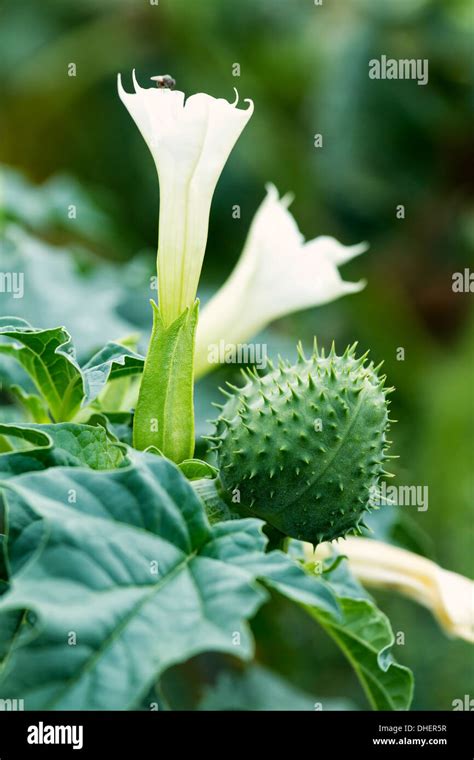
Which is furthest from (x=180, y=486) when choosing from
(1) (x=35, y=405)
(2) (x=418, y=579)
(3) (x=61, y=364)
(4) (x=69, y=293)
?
(4) (x=69, y=293)

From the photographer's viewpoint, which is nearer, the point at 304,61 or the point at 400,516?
the point at 400,516

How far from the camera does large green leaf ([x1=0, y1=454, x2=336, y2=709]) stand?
0.50 metres

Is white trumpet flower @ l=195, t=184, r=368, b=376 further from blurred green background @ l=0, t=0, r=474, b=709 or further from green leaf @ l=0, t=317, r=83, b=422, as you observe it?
blurred green background @ l=0, t=0, r=474, b=709

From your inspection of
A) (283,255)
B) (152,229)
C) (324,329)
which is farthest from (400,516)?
(152,229)

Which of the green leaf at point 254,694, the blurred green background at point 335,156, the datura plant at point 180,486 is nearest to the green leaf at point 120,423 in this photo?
the datura plant at point 180,486

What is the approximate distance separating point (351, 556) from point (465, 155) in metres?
1.40

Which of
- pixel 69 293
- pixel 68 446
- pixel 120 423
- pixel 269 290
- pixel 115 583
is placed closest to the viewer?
pixel 115 583

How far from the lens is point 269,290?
3.07 ft

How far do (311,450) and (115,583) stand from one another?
0.19m

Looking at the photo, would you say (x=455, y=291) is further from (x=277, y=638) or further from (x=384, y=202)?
(x=277, y=638)

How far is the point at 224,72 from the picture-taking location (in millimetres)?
2242

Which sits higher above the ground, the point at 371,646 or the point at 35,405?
the point at 35,405

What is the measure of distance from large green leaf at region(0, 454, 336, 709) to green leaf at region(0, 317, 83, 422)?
5.5 inches
